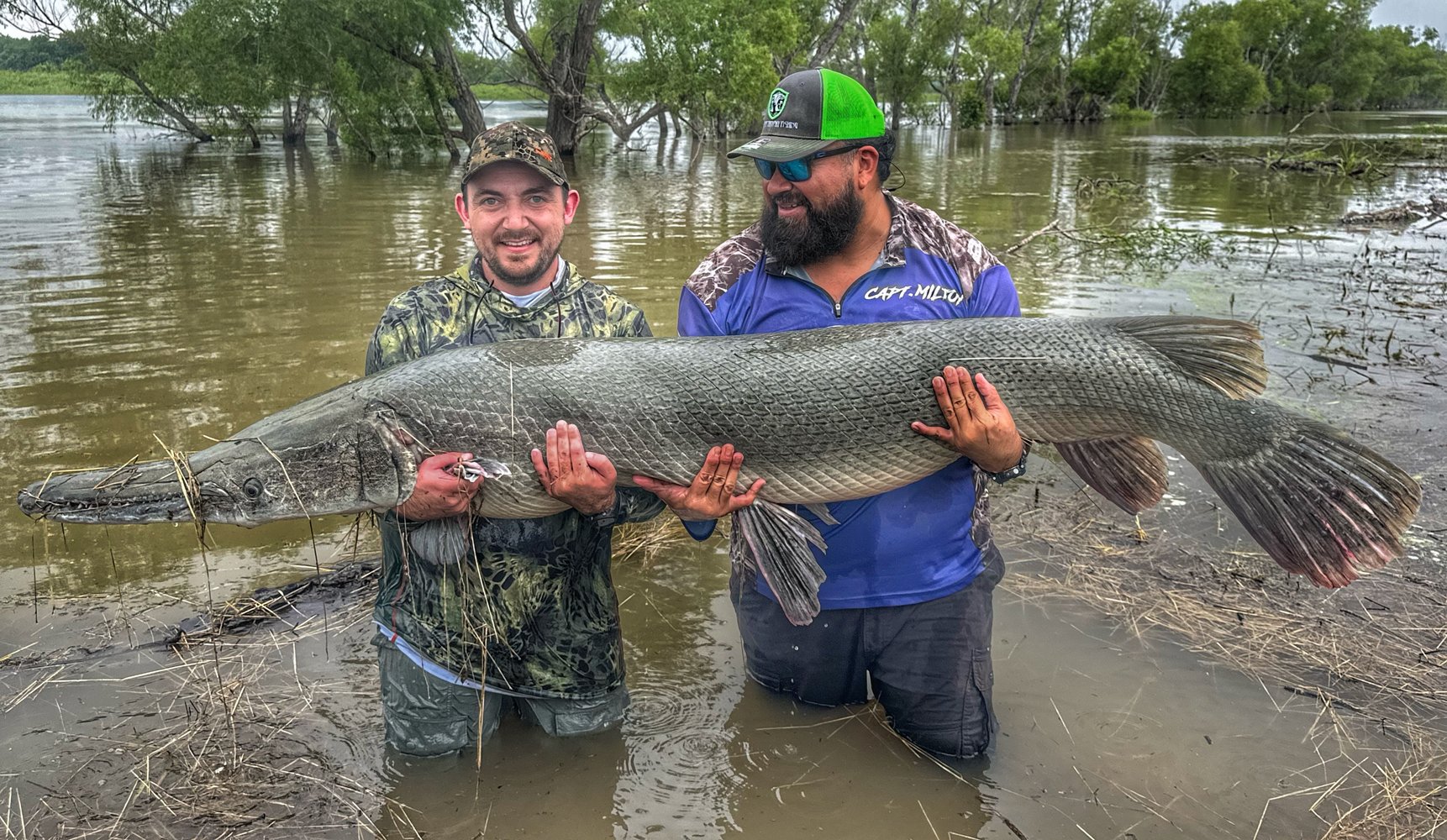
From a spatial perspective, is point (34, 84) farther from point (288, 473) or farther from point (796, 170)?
point (796, 170)

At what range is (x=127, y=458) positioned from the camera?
517cm

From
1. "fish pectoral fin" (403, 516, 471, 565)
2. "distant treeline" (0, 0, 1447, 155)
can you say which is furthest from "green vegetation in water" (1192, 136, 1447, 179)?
"fish pectoral fin" (403, 516, 471, 565)

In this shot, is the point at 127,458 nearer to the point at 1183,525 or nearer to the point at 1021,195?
the point at 1183,525

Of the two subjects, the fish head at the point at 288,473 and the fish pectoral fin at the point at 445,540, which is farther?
the fish pectoral fin at the point at 445,540

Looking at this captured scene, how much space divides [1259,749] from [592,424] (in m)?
2.43

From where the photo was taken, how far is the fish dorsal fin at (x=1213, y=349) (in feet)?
9.25

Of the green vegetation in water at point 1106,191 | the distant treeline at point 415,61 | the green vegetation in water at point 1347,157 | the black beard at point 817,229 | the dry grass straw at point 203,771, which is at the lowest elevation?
the dry grass straw at point 203,771

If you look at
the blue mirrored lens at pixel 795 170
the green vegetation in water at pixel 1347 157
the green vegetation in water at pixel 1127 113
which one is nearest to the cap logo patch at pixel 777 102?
the blue mirrored lens at pixel 795 170

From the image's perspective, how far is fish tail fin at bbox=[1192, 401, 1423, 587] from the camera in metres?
2.62

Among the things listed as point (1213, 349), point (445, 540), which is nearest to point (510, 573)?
point (445, 540)

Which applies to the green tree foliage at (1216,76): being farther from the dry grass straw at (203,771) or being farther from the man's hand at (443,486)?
the dry grass straw at (203,771)

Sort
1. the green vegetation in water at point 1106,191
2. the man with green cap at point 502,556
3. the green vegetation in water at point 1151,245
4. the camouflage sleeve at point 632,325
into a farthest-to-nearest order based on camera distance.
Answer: the green vegetation in water at point 1106,191 → the green vegetation in water at point 1151,245 → the camouflage sleeve at point 632,325 → the man with green cap at point 502,556

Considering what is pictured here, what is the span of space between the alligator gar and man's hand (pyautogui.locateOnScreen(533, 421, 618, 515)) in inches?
3.0

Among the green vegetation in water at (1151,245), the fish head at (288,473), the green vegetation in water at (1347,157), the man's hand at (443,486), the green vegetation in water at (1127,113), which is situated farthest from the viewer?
the green vegetation in water at (1127,113)
